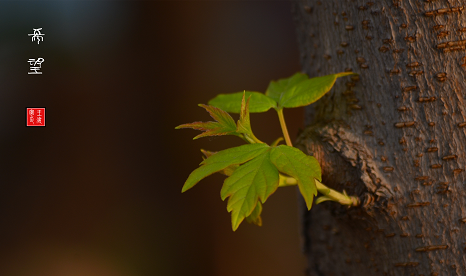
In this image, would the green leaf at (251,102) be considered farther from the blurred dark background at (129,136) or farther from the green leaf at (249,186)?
the blurred dark background at (129,136)

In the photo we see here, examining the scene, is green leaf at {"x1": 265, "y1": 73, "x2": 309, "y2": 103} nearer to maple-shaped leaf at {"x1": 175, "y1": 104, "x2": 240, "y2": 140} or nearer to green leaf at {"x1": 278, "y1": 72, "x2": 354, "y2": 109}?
green leaf at {"x1": 278, "y1": 72, "x2": 354, "y2": 109}

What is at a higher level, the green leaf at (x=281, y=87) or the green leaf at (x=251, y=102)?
the green leaf at (x=281, y=87)

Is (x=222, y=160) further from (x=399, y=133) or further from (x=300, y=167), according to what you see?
(x=399, y=133)

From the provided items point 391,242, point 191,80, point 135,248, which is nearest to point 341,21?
point 391,242

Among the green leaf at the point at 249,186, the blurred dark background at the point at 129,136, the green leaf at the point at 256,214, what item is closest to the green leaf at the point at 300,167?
the green leaf at the point at 249,186

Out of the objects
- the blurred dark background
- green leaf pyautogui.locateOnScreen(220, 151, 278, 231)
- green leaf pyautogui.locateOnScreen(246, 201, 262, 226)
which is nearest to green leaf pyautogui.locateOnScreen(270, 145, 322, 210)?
green leaf pyautogui.locateOnScreen(220, 151, 278, 231)

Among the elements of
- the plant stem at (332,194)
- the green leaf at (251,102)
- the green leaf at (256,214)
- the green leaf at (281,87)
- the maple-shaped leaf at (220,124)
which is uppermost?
the green leaf at (281,87)

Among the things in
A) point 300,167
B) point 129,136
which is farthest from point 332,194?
point 129,136

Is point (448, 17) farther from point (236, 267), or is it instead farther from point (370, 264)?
point (236, 267)
